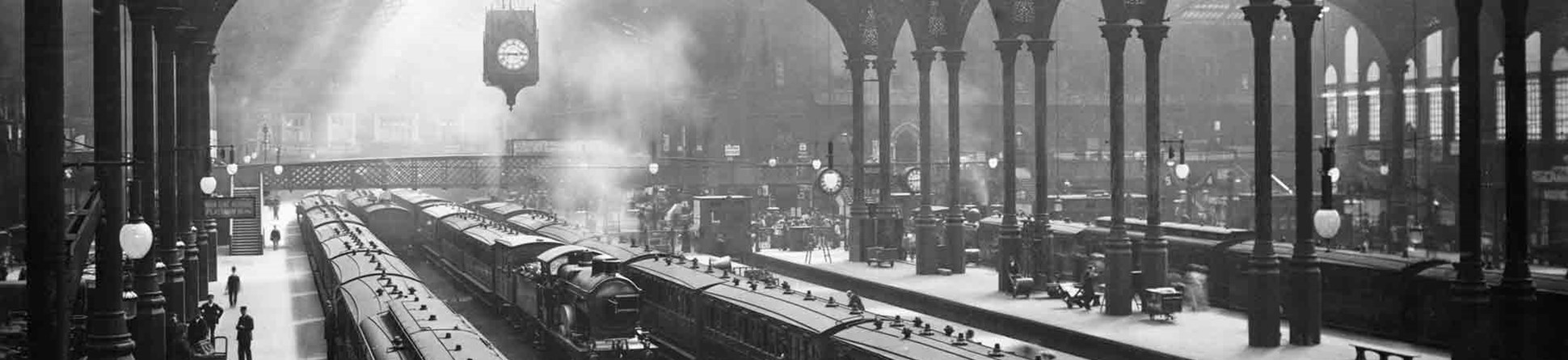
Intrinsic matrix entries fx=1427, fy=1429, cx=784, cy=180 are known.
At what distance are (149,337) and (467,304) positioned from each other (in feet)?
47.3

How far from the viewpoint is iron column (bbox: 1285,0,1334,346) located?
61.7 feet

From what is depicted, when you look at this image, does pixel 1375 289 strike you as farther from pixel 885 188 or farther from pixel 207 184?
pixel 207 184

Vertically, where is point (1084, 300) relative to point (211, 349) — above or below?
above

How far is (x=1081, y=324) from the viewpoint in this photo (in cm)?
2223

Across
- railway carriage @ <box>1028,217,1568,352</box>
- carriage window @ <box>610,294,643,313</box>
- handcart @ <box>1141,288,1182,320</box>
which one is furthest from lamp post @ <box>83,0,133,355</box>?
handcart @ <box>1141,288,1182,320</box>

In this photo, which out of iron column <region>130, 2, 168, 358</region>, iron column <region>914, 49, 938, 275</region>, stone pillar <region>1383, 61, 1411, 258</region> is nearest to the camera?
iron column <region>130, 2, 168, 358</region>

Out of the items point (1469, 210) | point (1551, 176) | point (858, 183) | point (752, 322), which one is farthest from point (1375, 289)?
point (858, 183)

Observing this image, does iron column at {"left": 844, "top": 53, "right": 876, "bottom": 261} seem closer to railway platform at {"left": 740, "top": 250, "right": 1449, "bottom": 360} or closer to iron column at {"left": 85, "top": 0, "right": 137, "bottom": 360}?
railway platform at {"left": 740, "top": 250, "right": 1449, "bottom": 360}

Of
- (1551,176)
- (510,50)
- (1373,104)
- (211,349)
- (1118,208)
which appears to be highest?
(510,50)

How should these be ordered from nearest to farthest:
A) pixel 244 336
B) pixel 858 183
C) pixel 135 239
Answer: pixel 135 239
pixel 244 336
pixel 858 183

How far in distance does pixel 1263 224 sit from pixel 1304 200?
0.66 meters

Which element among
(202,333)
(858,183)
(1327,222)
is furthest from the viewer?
(858,183)

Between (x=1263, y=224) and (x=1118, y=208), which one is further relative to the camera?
(x=1118, y=208)

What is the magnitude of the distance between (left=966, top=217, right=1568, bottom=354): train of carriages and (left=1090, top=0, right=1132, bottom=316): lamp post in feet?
3.70
